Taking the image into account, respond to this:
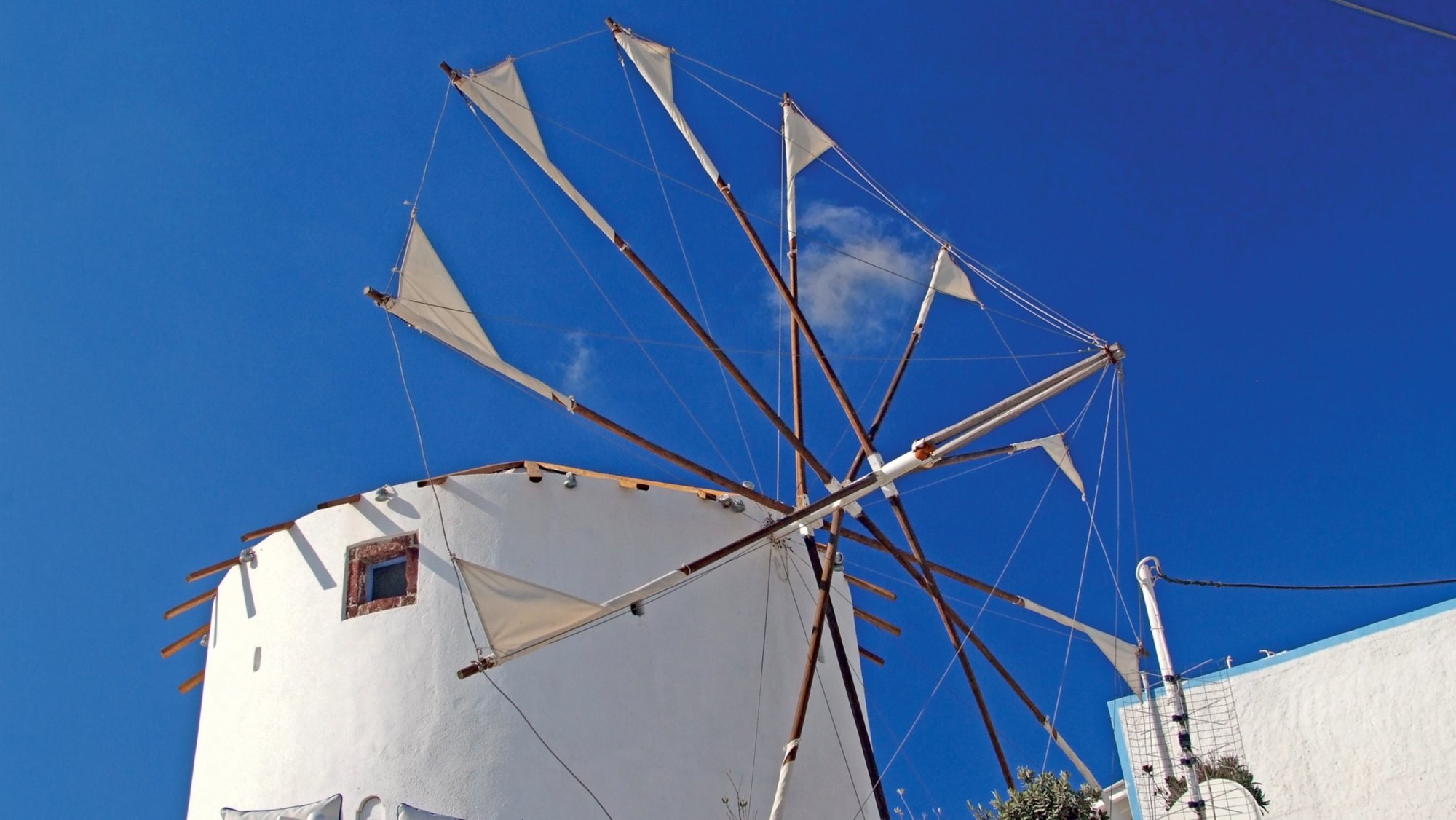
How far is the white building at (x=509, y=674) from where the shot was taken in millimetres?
12680

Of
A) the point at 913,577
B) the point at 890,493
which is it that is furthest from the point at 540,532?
the point at 913,577

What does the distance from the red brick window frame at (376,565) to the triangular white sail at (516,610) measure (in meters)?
2.17

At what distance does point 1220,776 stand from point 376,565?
29.7 feet

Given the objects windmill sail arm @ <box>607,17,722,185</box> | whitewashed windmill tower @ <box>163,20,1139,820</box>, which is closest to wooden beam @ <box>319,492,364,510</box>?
whitewashed windmill tower @ <box>163,20,1139,820</box>

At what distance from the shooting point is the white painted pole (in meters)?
10.5

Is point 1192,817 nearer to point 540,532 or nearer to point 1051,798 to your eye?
point 1051,798

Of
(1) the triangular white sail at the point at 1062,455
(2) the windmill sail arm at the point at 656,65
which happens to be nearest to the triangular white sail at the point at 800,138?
(2) the windmill sail arm at the point at 656,65

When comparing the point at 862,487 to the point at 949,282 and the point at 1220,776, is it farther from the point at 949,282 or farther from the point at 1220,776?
the point at 949,282

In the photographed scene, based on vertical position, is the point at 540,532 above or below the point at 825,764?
above

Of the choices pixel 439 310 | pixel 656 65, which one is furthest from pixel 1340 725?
pixel 656 65

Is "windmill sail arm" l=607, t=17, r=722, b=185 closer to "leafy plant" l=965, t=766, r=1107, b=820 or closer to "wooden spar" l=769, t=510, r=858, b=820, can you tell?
"wooden spar" l=769, t=510, r=858, b=820

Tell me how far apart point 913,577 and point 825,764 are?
2.81 m

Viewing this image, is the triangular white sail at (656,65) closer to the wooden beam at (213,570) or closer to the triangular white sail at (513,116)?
the triangular white sail at (513,116)

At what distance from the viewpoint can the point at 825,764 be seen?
14.8m
